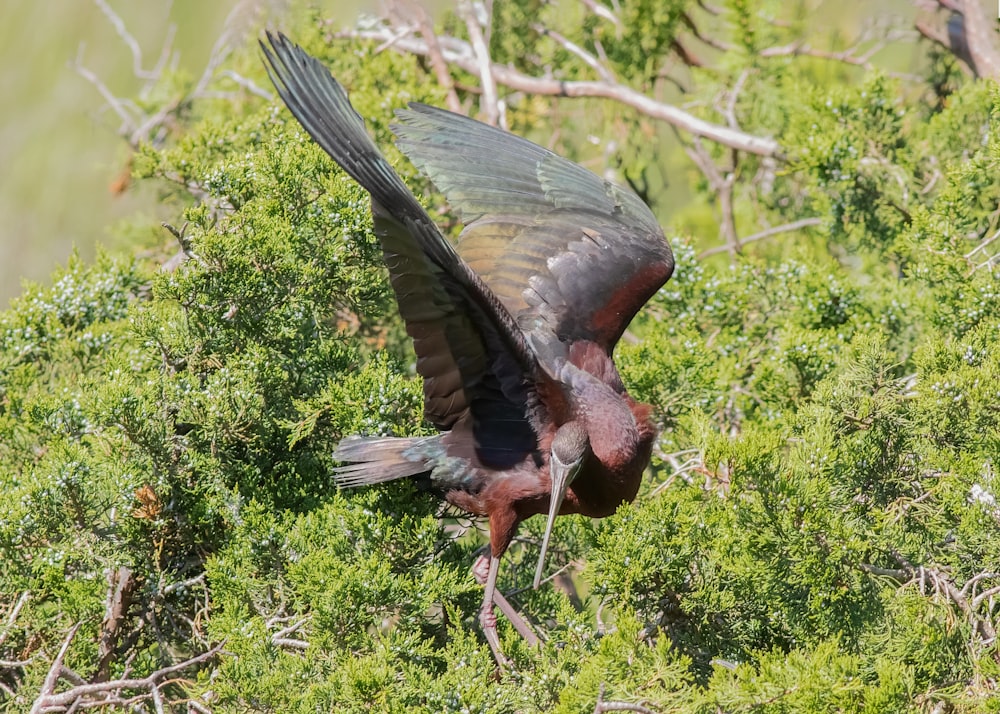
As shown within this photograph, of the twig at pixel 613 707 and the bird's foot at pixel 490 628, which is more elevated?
the twig at pixel 613 707

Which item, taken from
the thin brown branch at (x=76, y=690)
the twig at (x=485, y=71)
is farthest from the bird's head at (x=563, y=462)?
the twig at (x=485, y=71)

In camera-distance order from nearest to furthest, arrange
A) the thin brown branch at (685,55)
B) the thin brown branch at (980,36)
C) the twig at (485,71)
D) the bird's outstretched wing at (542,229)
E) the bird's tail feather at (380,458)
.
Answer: the bird's tail feather at (380,458)
the bird's outstretched wing at (542,229)
the twig at (485,71)
the thin brown branch at (980,36)
the thin brown branch at (685,55)

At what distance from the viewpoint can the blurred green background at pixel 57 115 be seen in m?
12.1

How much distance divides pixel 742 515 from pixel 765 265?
2.02m

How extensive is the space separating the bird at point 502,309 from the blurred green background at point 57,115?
7.40m

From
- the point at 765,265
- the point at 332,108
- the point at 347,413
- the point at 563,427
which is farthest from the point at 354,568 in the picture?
the point at 765,265

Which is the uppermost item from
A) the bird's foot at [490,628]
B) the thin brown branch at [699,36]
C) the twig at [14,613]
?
the thin brown branch at [699,36]

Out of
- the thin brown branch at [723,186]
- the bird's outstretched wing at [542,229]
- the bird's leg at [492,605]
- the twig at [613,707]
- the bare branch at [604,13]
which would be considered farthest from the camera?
the bare branch at [604,13]

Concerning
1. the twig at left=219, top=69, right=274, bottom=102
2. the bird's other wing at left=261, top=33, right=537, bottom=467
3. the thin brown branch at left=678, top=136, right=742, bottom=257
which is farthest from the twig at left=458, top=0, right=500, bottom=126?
the bird's other wing at left=261, top=33, right=537, bottom=467

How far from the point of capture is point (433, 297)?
11.5ft

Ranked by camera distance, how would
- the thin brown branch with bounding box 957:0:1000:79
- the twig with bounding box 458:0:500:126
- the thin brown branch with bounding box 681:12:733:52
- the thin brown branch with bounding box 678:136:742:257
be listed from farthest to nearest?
the thin brown branch with bounding box 681:12:733:52, the thin brown branch with bounding box 678:136:742:257, the thin brown branch with bounding box 957:0:1000:79, the twig with bounding box 458:0:500:126

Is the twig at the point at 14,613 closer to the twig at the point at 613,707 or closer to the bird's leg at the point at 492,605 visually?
the bird's leg at the point at 492,605

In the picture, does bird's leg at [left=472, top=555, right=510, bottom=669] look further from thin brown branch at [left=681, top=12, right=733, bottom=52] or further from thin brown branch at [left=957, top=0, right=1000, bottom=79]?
thin brown branch at [left=681, top=12, right=733, bottom=52]

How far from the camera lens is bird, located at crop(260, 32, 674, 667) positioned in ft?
11.2
